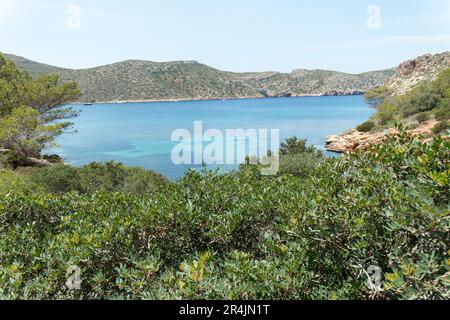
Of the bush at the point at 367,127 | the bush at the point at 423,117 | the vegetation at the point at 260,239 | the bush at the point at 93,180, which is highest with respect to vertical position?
the bush at the point at 423,117

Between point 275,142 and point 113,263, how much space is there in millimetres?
47076

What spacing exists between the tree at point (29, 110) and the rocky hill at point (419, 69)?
2616 inches

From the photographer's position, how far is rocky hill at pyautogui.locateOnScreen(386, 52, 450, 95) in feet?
267

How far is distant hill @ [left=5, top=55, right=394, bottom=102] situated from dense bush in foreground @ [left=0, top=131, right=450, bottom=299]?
133 m

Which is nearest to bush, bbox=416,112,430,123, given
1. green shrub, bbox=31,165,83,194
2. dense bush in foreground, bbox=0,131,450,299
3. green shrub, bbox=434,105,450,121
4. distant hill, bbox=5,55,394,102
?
green shrub, bbox=434,105,450,121

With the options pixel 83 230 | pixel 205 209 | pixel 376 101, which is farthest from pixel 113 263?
pixel 376 101

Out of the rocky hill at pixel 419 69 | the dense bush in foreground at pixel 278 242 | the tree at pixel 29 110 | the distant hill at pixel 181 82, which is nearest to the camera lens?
the dense bush in foreground at pixel 278 242

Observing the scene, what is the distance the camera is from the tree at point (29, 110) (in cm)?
2783

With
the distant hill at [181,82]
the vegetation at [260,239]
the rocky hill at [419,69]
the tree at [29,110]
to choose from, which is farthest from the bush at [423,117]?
the distant hill at [181,82]

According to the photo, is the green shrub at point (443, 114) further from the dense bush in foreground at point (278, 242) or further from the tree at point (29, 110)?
the dense bush in foreground at point (278, 242)

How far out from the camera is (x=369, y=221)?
3410 millimetres

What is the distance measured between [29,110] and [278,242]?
28.1m

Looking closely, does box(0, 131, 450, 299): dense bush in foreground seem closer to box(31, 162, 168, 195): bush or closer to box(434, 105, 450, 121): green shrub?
box(31, 162, 168, 195): bush

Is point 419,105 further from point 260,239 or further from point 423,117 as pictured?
point 260,239
